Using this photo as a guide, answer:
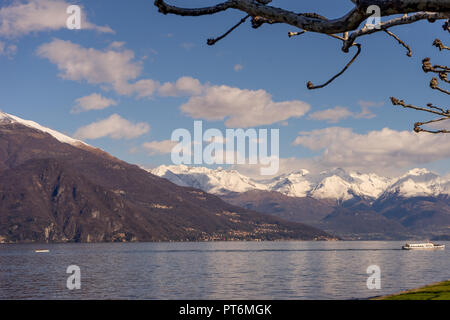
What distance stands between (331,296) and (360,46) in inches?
3506

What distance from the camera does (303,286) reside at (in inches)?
4592

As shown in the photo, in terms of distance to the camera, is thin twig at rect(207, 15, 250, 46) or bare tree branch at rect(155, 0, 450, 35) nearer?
bare tree branch at rect(155, 0, 450, 35)

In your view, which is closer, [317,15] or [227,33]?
[317,15]

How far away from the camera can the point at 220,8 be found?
12383 millimetres

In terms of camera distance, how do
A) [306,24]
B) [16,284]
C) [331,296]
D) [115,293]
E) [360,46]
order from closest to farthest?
1. [306,24]
2. [360,46]
3. [331,296]
4. [115,293]
5. [16,284]

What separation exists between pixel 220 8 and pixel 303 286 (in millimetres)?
110208

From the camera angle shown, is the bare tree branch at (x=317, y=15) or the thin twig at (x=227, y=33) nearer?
the bare tree branch at (x=317, y=15)
